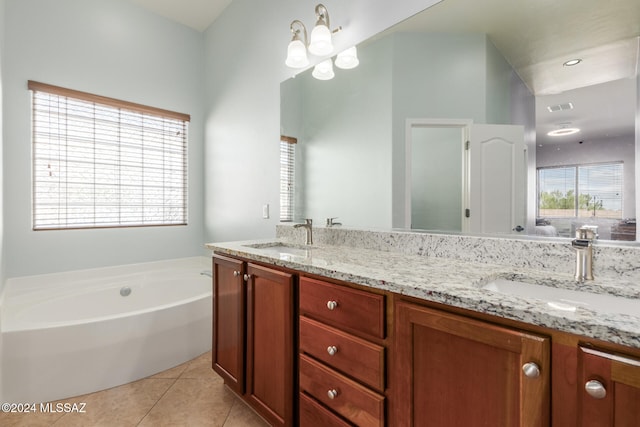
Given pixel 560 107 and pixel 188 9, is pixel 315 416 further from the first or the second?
pixel 188 9

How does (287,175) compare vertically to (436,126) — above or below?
below

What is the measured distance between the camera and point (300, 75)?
7.00ft

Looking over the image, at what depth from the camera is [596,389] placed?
0.59 meters

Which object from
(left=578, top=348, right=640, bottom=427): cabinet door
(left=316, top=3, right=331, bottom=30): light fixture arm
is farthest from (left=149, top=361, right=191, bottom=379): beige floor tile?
(left=316, top=3, right=331, bottom=30): light fixture arm

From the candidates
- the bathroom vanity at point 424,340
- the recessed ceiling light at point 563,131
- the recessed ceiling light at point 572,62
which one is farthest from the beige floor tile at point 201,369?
the recessed ceiling light at point 572,62

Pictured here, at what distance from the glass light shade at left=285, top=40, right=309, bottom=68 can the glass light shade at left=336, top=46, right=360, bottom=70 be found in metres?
0.24

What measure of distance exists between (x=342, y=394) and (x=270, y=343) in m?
0.45

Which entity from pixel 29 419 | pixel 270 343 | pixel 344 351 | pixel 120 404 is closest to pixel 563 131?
pixel 344 351

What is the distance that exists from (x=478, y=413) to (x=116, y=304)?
2880 mm

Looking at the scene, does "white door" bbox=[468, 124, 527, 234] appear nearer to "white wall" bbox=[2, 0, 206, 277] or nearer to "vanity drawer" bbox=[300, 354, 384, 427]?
"vanity drawer" bbox=[300, 354, 384, 427]

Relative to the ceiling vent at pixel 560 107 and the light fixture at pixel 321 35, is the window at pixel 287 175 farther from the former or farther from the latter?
the ceiling vent at pixel 560 107

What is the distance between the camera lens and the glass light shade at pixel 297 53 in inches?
75.9

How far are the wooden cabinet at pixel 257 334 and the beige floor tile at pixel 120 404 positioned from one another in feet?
1.38

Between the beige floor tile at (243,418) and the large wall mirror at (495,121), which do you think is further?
the beige floor tile at (243,418)
